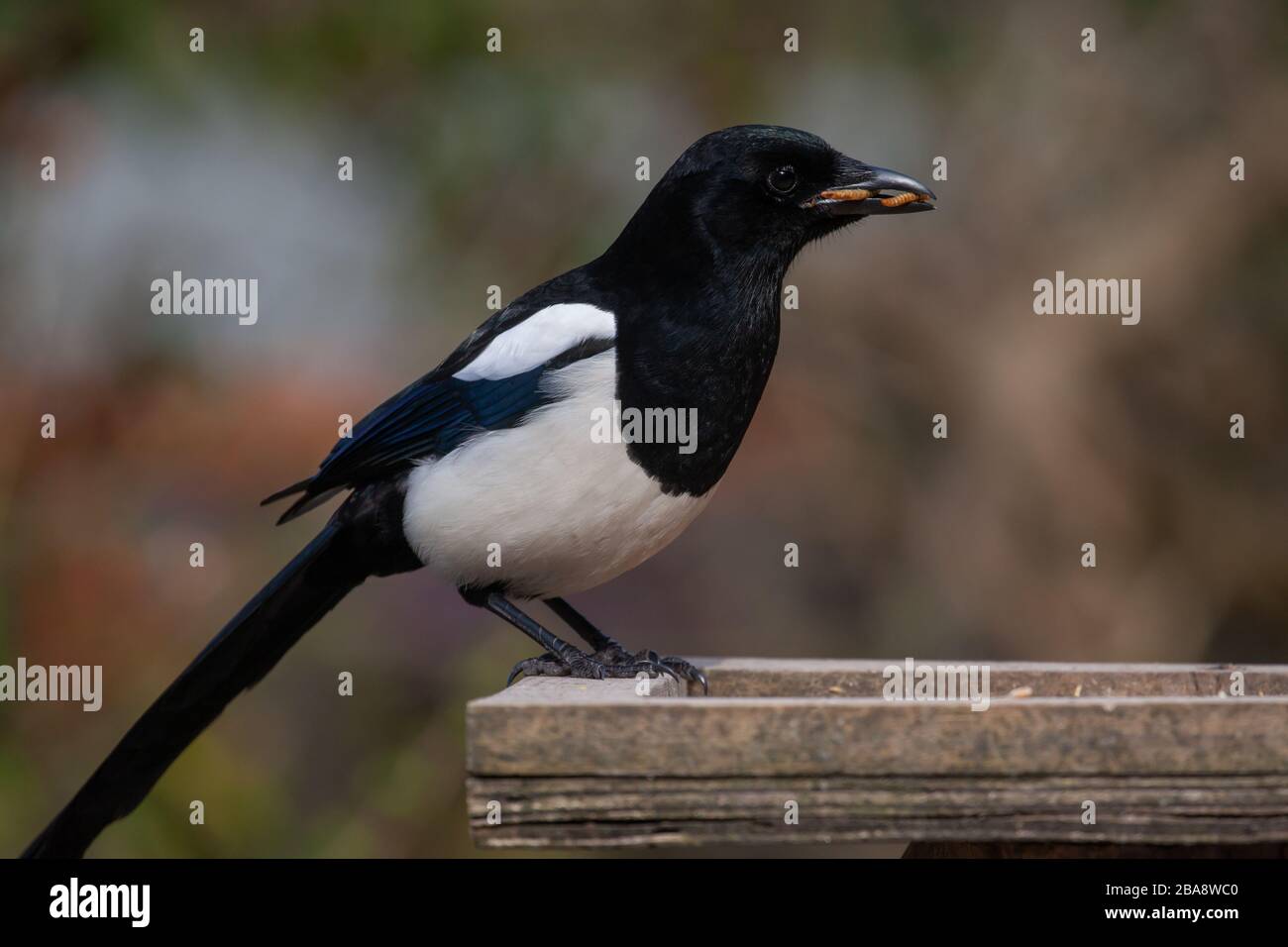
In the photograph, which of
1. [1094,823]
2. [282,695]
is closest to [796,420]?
[282,695]

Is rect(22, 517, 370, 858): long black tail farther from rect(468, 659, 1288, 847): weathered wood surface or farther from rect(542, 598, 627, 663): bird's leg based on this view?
rect(468, 659, 1288, 847): weathered wood surface

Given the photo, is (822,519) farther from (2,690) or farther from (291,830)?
(2,690)

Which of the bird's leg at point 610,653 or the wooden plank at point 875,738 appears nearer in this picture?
the wooden plank at point 875,738

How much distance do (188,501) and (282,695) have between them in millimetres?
561

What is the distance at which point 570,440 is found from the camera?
7.28ft

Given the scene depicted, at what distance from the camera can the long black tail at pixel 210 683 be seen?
230 cm

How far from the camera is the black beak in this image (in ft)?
7.95

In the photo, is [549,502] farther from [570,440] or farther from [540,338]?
[540,338]

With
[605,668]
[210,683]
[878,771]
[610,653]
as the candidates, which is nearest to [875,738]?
[878,771]

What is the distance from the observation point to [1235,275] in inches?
156

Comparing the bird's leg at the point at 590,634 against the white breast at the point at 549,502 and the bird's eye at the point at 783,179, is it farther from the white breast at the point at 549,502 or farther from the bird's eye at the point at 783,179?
the bird's eye at the point at 783,179

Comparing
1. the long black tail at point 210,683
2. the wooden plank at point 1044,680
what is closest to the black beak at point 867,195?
the wooden plank at point 1044,680

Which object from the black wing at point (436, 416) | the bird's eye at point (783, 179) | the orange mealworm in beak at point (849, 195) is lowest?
the black wing at point (436, 416)

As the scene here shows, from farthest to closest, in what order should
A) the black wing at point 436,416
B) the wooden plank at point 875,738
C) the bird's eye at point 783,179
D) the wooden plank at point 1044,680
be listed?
the bird's eye at point 783,179 < the black wing at point 436,416 < the wooden plank at point 1044,680 < the wooden plank at point 875,738
